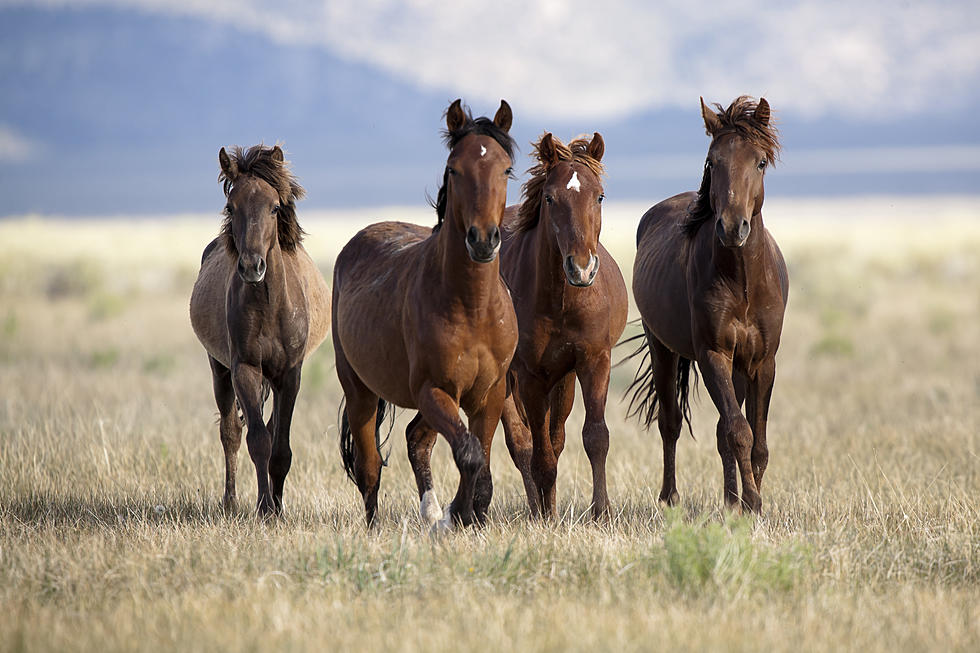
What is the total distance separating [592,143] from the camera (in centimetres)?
666

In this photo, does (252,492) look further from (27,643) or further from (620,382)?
(620,382)

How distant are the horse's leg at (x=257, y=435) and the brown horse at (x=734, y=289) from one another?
2.89 m

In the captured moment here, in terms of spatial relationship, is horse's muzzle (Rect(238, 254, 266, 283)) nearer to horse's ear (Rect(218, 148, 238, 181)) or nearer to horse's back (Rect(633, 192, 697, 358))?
horse's ear (Rect(218, 148, 238, 181))

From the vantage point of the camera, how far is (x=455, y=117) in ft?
19.4

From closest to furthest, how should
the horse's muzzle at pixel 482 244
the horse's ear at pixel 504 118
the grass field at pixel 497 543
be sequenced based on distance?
the grass field at pixel 497 543
the horse's muzzle at pixel 482 244
the horse's ear at pixel 504 118

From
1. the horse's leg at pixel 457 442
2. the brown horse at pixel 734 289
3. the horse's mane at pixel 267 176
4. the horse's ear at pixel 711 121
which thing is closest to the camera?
the horse's leg at pixel 457 442

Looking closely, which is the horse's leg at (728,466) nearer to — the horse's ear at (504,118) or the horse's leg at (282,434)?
the horse's ear at (504,118)

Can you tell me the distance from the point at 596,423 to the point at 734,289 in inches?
49.0

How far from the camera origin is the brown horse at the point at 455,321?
556cm

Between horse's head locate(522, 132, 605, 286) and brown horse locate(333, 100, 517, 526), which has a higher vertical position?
horse's head locate(522, 132, 605, 286)

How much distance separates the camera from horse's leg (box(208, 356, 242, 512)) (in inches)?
315

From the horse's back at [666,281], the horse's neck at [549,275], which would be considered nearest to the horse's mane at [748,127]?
the horse's back at [666,281]

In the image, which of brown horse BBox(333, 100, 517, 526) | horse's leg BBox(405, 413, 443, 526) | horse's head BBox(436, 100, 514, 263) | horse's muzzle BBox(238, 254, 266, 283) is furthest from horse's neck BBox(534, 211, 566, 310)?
horse's muzzle BBox(238, 254, 266, 283)

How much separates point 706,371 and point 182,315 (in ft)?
65.4
